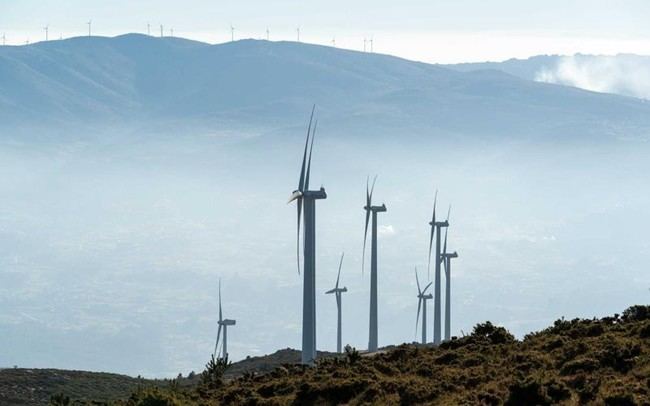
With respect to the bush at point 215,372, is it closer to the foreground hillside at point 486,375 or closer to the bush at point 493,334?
the foreground hillside at point 486,375

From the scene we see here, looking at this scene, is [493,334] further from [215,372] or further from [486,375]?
[215,372]

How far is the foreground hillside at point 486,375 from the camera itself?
95.8ft

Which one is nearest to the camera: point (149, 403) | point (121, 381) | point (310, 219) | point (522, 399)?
point (522, 399)

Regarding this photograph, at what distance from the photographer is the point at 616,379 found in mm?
29844

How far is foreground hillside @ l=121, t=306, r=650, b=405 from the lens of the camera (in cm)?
2919

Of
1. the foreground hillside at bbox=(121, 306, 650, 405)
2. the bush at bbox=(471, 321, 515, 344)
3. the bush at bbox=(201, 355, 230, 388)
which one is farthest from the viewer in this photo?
the bush at bbox=(201, 355, 230, 388)

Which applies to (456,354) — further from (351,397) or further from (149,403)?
(149,403)

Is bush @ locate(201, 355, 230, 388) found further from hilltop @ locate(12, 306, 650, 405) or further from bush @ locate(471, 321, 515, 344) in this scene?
bush @ locate(471, 321, 515, 344)

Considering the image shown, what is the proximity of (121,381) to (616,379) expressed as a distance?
53689 mm

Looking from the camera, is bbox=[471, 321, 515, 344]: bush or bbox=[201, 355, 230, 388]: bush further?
bbox=[201, 355, 230, 388]: bush

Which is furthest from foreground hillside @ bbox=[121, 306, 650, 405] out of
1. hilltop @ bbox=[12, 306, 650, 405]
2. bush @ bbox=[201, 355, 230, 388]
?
bush @ bbox=[201, 355, 230, 388]

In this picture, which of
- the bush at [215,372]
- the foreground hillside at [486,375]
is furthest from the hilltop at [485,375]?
the bush at [215,372]

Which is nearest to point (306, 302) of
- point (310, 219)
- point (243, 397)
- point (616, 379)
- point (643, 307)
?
point (310, 219)

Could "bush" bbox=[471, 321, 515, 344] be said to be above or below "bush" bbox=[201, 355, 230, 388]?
above
